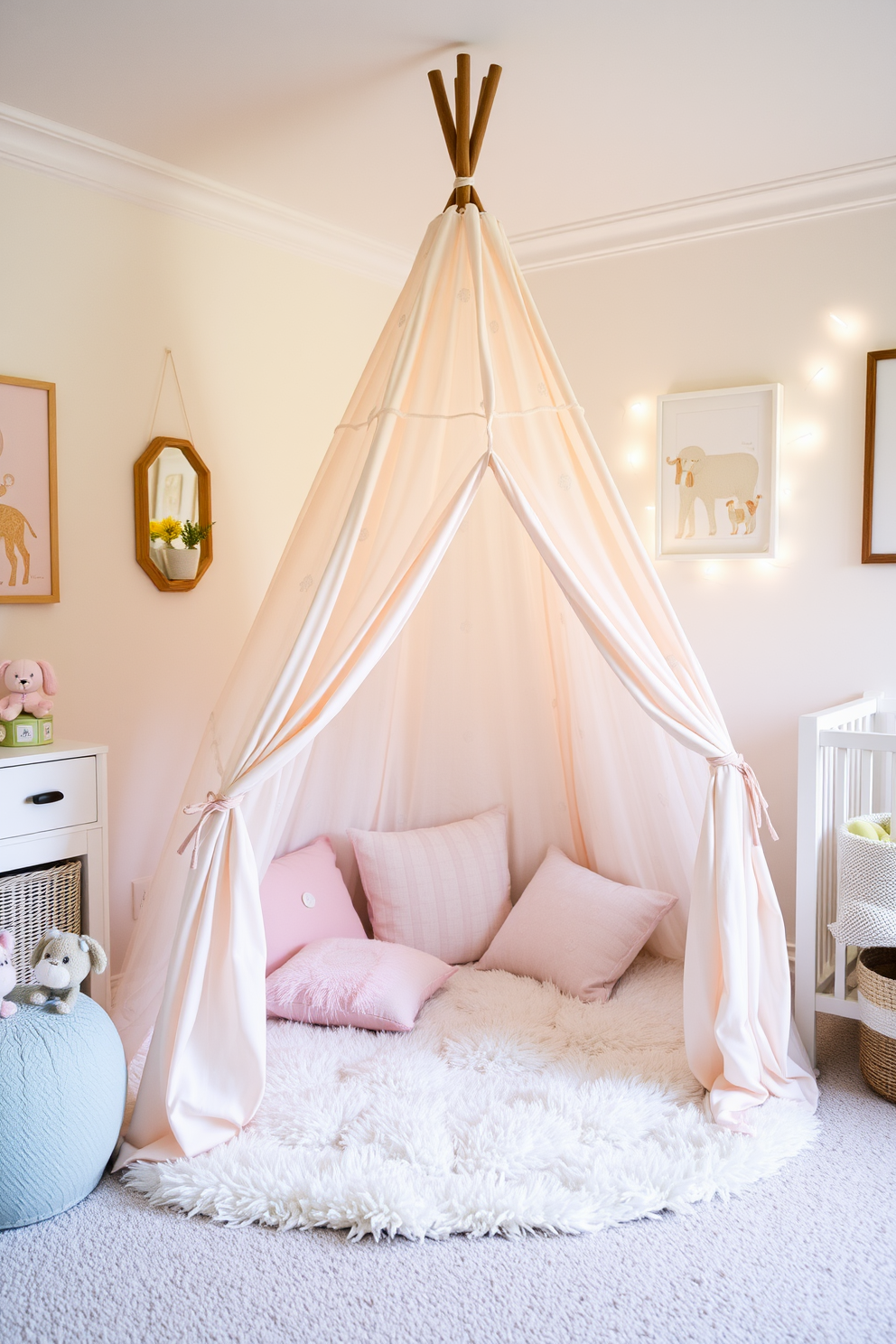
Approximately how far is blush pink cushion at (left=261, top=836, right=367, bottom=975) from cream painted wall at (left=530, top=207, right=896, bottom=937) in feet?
4.72

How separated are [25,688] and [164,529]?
751 millimetres

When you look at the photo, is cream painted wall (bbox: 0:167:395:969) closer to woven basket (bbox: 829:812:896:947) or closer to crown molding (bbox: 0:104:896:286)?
crown molding (bbox: 0:104:896:286)

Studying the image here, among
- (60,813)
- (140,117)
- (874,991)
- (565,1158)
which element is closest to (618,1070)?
(565,1158)

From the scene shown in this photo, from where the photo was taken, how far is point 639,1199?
2061mm

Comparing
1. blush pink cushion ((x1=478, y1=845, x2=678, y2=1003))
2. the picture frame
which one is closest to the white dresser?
blush pink cushion ((x1=478, y1=845, x2=678, y2=1003))

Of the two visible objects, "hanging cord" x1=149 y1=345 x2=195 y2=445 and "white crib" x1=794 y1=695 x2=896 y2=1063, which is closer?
"white crib" x1=794 y1=695 x2=896 y2=1063

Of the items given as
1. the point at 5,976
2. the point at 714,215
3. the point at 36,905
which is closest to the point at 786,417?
the point at 714,215

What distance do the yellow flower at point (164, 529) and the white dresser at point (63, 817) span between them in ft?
2.49

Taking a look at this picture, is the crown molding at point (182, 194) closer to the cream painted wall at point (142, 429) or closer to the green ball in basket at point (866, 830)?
the cream painted wall at point (142, 429)

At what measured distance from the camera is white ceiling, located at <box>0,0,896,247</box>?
2.24m

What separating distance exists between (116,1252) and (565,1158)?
0.90 metres

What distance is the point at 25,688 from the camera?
2.59 meters

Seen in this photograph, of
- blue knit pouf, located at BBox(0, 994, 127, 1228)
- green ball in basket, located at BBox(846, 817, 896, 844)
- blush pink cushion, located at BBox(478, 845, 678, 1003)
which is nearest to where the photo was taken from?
blue knit pouf, located at BBox(0, 994, 127, 1228)

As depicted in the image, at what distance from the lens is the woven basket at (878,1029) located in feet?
8.18
